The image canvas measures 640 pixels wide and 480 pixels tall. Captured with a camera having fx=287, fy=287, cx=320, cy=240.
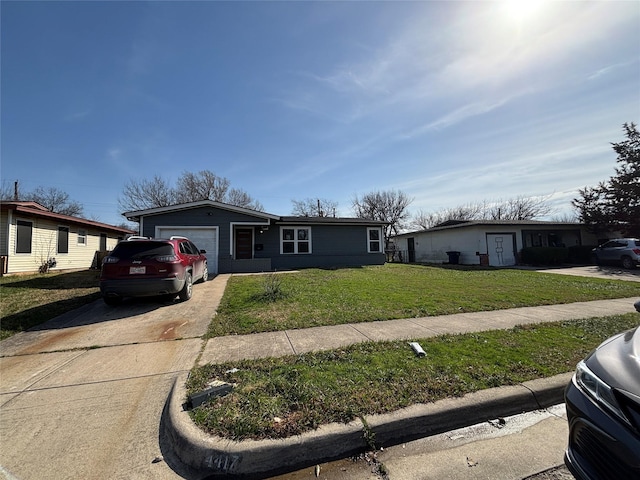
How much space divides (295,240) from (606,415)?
49.7 ft

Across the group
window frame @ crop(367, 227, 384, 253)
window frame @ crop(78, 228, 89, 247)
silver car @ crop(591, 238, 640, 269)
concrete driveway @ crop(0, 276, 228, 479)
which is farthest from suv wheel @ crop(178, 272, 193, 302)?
silver car @ crop(591, 238, 640, 269)

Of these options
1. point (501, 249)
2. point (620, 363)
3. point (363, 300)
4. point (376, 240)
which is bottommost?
point (363, 300)

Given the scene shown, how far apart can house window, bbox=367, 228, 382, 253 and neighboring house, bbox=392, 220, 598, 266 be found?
20.9ft

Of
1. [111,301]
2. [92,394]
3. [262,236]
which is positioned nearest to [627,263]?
[262,236]

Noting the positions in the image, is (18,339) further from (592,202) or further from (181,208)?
(592,202)

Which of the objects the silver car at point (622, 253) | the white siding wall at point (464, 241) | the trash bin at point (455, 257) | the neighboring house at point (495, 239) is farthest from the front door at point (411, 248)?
the silver car at point (622, 253)

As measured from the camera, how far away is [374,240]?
1808 centimetres

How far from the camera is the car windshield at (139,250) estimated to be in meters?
6.44

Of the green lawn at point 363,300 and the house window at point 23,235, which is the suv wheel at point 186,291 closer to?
the green lawn at point 363,300

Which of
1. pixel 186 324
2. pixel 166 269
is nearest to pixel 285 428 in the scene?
pixel 186 324

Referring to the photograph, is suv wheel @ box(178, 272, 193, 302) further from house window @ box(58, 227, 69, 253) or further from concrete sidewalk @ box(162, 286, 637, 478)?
house window @ box(58, 227, 69, 253)

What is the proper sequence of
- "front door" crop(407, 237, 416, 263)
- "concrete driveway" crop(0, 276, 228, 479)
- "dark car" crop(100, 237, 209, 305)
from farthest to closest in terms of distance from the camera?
1. "front door" crop(407, 237, 416, 263)
2. "dark car" crop(100, 237, 209, 305)
3. "concrete driveway" crop(0, 276, 228, 479)

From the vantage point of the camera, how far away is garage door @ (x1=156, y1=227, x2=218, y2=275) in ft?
44.6

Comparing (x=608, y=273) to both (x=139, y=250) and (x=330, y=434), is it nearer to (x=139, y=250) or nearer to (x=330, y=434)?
(x=330, y=434)
